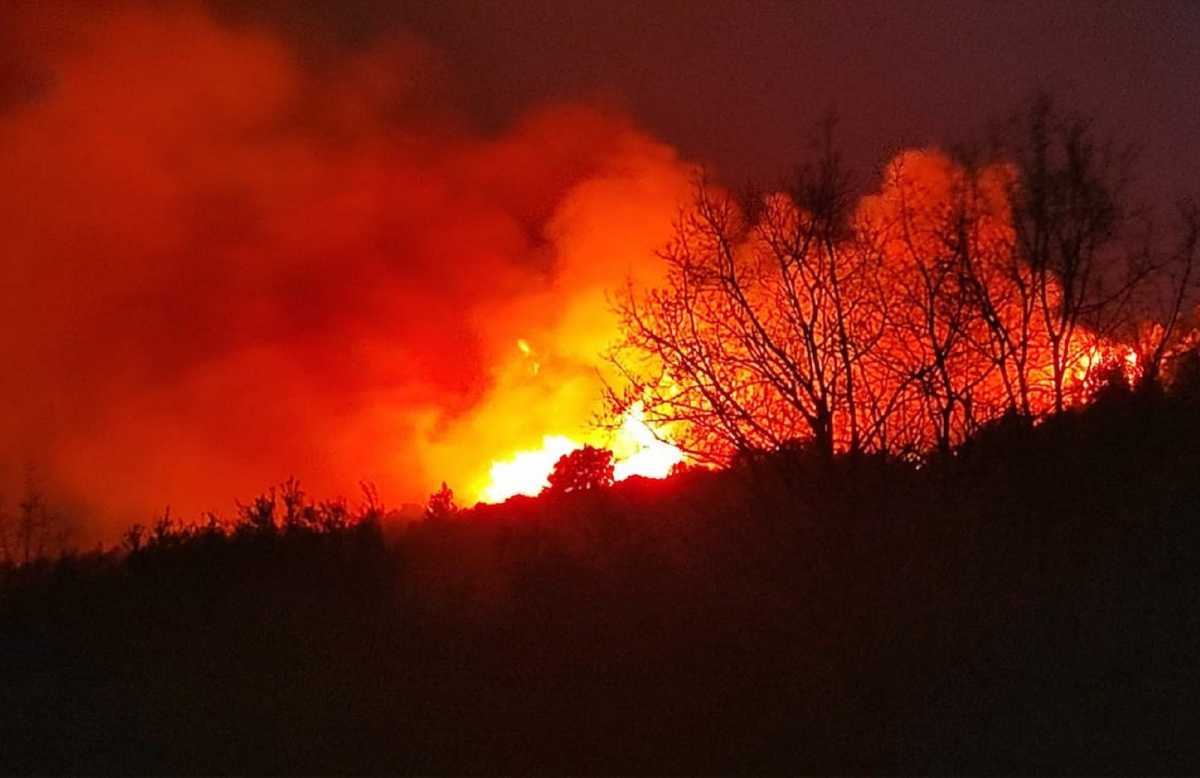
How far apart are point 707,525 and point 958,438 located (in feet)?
8.44

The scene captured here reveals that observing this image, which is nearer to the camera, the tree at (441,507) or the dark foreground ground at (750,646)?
the dark foreground ground at (750,646)

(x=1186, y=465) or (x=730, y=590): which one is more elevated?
(x=1186, y=465)

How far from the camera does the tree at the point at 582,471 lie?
20.6 meters

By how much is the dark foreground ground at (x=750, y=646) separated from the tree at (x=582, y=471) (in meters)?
A: 4.37

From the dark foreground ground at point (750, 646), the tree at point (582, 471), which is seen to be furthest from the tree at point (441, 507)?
the dark foreground ground at point (750, 646)

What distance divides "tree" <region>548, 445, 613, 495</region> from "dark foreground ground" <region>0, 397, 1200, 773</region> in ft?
14.3

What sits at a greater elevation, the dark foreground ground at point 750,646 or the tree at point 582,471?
the tree at point 582,471

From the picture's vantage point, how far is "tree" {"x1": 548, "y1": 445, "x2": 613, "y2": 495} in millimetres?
20594

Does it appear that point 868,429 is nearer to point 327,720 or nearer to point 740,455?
point 740,455

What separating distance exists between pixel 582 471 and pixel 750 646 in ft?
31.2

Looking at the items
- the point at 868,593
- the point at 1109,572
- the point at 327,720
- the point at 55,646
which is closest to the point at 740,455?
the point at 868,593

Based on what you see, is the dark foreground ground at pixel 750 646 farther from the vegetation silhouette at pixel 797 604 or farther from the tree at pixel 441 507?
the tree at pixel 441 507

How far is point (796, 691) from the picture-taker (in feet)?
38.5

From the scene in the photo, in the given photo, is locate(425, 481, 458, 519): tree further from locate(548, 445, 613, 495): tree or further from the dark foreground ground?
the dark foreground ground
